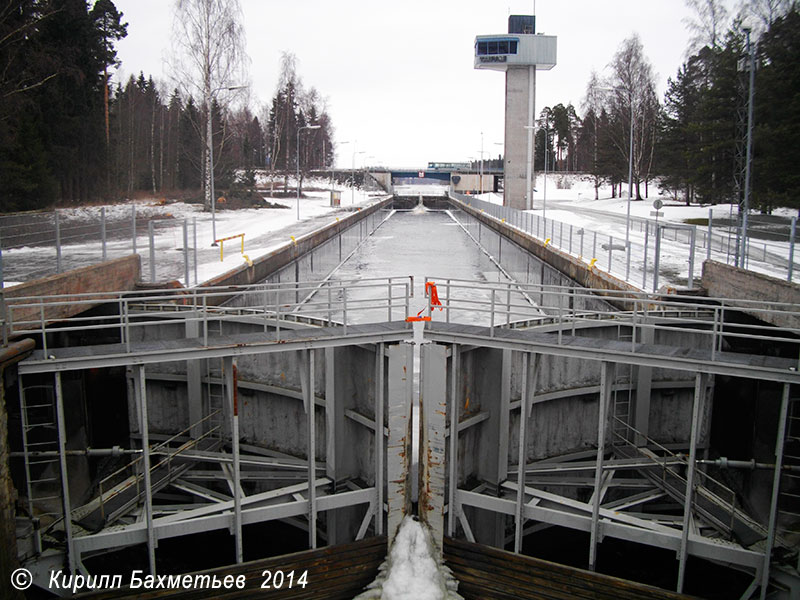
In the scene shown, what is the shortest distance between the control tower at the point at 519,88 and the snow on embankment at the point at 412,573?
131ft

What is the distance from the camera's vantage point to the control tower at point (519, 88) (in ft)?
157

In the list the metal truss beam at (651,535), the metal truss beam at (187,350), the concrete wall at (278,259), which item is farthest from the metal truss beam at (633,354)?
the concrete wall at (278,259)

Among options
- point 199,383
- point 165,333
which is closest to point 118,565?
point 199,383

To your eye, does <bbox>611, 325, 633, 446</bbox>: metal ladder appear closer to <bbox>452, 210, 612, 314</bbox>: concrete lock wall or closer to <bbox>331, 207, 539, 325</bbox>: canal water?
<bbox>452, 210, 612, 314</bbox>: concrete lock wall

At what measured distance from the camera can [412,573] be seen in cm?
903

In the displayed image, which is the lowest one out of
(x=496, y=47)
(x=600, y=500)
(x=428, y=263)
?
(x=600, y=500)

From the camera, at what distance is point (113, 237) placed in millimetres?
22672

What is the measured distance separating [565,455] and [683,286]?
588cm

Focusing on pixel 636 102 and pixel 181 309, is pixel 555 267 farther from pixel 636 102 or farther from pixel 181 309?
pixel 636 102

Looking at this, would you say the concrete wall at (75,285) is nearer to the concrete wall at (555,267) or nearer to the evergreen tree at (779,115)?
the concrete wall at (555,267)

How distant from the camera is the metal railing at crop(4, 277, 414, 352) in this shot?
8.79 metres

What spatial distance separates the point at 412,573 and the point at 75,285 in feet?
25.6

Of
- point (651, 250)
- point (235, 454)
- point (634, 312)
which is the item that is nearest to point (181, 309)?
point (235, 454)

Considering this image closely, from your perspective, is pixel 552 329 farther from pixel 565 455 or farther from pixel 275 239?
pixel 275 239
